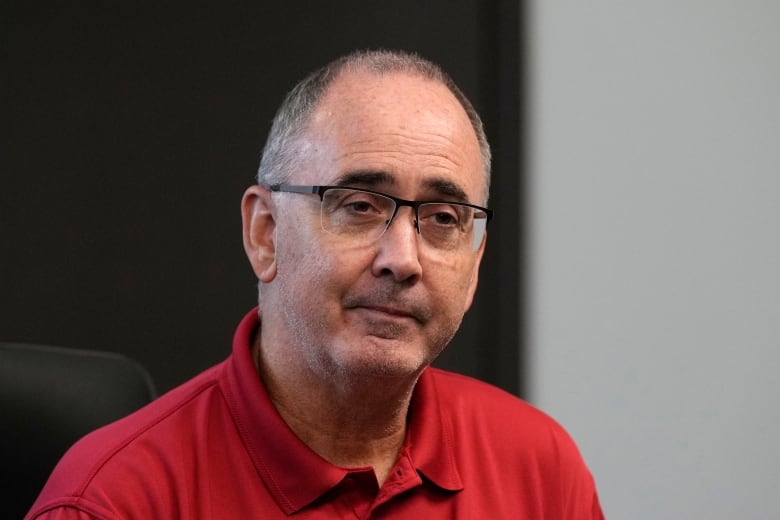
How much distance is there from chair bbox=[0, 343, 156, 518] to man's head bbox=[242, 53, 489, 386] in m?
0.41

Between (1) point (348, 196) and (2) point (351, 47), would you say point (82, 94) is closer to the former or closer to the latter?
(2) point (351, 47)

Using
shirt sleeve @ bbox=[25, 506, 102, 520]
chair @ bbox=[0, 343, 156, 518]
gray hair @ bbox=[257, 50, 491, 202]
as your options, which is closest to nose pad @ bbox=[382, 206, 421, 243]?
gray hair @ bbox=[257, 50, 491, 202]

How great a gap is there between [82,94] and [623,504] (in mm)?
1554

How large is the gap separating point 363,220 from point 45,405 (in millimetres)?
683

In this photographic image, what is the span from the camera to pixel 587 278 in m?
2.23

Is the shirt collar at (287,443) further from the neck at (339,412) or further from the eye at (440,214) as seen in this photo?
the eye at (440,214)

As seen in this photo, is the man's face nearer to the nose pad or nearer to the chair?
the nose pad

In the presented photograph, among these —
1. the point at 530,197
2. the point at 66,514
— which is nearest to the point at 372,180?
the point at 66,514

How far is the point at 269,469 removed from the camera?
3.90ft

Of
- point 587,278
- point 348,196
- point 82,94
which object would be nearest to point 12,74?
point 82,94

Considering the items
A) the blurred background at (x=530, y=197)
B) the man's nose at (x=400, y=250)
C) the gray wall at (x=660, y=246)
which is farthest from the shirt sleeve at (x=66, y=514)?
the gray wall at (x=660, y=246)

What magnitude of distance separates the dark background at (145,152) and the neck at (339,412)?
2.63ft

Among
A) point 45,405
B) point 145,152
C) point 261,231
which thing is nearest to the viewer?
point 261,231

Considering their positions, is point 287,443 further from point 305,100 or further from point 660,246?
point 660,246
